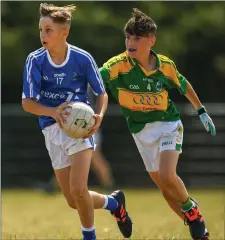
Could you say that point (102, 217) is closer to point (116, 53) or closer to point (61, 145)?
point (61, 145)

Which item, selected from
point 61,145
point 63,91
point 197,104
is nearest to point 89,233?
point 61,145

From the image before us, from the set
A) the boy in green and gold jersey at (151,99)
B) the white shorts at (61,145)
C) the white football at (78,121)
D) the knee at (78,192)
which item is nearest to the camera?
the white football at (78,121)

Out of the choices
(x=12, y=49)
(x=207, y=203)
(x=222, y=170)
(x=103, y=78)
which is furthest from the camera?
(x=12, y=49)

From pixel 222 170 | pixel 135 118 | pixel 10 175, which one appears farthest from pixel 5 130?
pixel 135 118

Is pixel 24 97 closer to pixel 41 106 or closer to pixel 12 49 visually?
pixel 41 106

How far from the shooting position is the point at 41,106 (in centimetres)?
789

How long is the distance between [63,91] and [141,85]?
84 centimetres

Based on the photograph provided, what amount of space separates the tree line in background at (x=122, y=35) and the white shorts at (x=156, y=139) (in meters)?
10.7

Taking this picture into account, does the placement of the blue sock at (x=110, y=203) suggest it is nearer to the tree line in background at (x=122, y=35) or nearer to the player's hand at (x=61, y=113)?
the player's hand at (x=61, y=113)

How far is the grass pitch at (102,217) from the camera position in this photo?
9883 mm

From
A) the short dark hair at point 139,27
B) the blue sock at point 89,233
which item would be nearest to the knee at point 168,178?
the blue sock at point 89,233

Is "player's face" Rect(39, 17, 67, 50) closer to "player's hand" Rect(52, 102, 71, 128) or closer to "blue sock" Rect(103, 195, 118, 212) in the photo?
"player's hand" Rect(52, 102, 71, 128)

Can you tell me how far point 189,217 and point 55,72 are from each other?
6.28 ft

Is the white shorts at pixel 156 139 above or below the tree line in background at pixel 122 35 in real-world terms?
above
